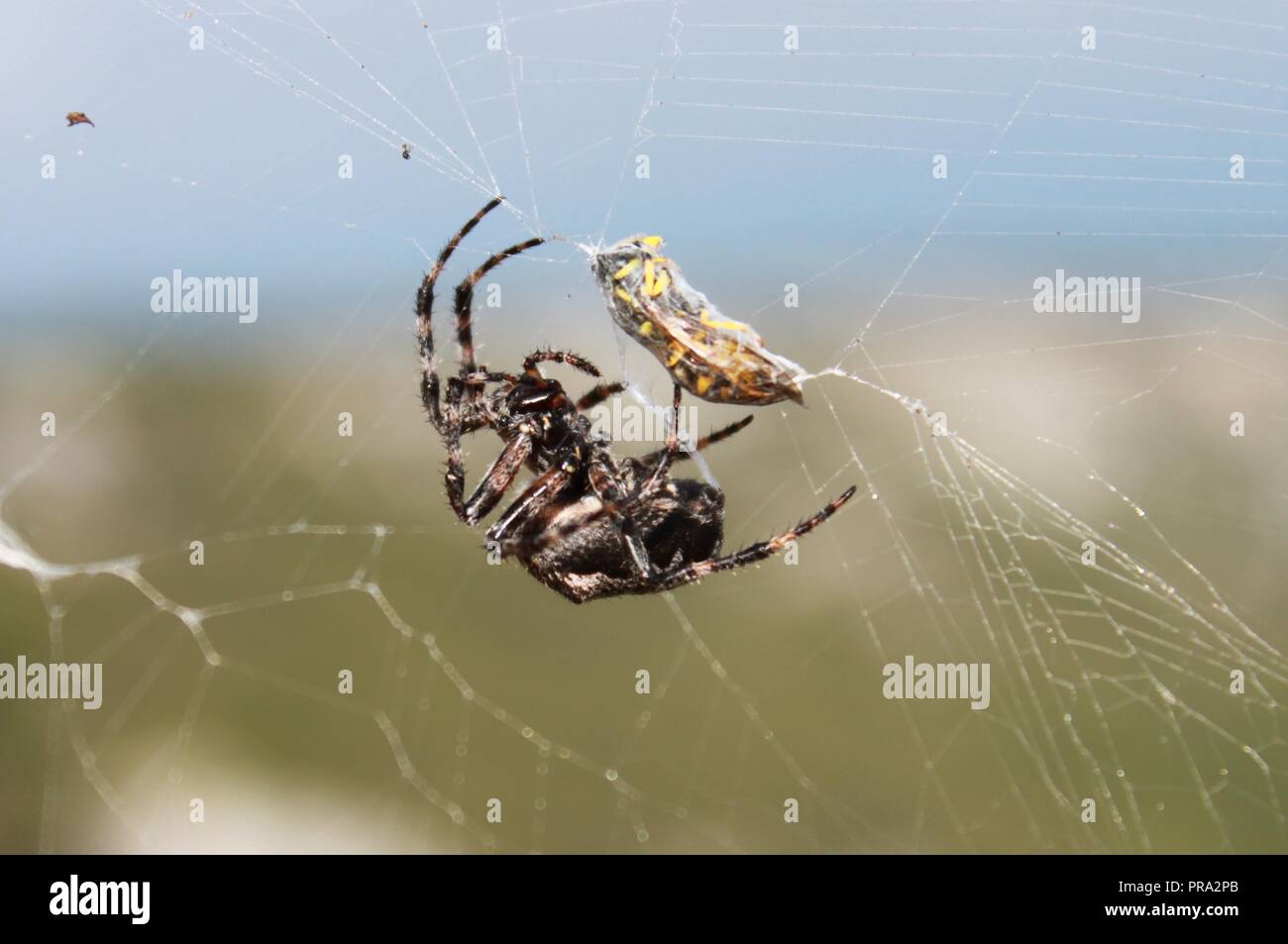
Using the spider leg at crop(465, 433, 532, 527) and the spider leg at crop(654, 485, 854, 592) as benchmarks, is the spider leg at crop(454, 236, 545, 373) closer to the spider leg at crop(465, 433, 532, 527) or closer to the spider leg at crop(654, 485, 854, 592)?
the spider leg at crop(465, 433, 532, 527)

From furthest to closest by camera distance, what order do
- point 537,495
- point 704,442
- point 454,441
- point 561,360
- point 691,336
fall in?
point 704,442 → point 537,495 → point 454,441 → point 561,360 → point 691,336

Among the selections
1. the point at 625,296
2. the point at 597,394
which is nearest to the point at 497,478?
the point at 597,394

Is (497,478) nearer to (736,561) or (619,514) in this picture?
(619,514)

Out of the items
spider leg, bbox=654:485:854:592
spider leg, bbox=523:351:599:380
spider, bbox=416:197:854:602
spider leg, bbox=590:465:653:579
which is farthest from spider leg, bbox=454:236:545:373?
spider leg, bbox=654:485:854:592

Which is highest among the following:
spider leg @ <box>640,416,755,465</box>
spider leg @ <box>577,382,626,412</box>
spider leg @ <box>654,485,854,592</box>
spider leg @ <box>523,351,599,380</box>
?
spider leg @ <box>523,351,599,380</box>

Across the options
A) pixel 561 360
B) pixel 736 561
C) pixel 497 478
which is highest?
pixel 561 360

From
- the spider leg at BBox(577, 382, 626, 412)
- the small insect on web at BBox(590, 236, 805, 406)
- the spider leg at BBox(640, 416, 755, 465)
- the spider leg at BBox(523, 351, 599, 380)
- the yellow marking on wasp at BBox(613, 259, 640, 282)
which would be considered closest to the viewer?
the small insect on web at BBox(590, 236, 805, 406)

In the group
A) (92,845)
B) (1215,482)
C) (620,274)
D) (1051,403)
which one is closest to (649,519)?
(620,274)
